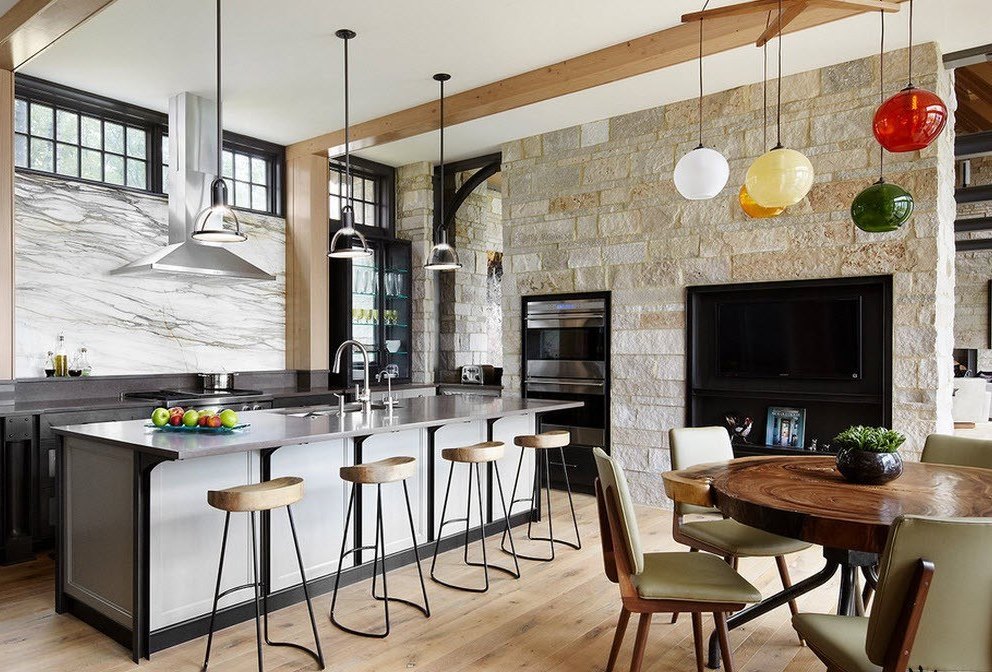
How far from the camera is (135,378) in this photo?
532cm

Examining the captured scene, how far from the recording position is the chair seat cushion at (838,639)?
6.20ft

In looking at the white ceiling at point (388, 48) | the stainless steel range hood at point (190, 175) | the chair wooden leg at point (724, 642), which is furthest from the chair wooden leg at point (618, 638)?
the stainless steel range hood at point (190, 175)

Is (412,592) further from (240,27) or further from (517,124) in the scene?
(517,124)

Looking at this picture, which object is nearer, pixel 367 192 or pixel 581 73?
pixel 581 73

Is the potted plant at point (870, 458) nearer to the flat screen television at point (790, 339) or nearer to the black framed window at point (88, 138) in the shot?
the flat screen television at point (790, 339)

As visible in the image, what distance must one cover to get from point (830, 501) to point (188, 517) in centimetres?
257

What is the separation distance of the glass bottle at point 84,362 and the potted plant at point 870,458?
4863 mm

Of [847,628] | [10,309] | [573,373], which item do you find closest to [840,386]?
[573,373]

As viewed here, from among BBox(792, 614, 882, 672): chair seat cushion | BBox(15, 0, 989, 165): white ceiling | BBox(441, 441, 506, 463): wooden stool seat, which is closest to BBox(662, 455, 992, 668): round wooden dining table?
BBox(792, 614, 882, 672): chair seat cushion

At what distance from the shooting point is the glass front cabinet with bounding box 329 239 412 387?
263 inches

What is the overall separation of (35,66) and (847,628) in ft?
18.2

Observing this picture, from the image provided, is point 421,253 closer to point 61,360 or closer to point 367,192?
point 367,192

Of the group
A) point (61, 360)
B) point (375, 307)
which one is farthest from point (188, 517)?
point (375, 307)

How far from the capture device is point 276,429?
3.31m
